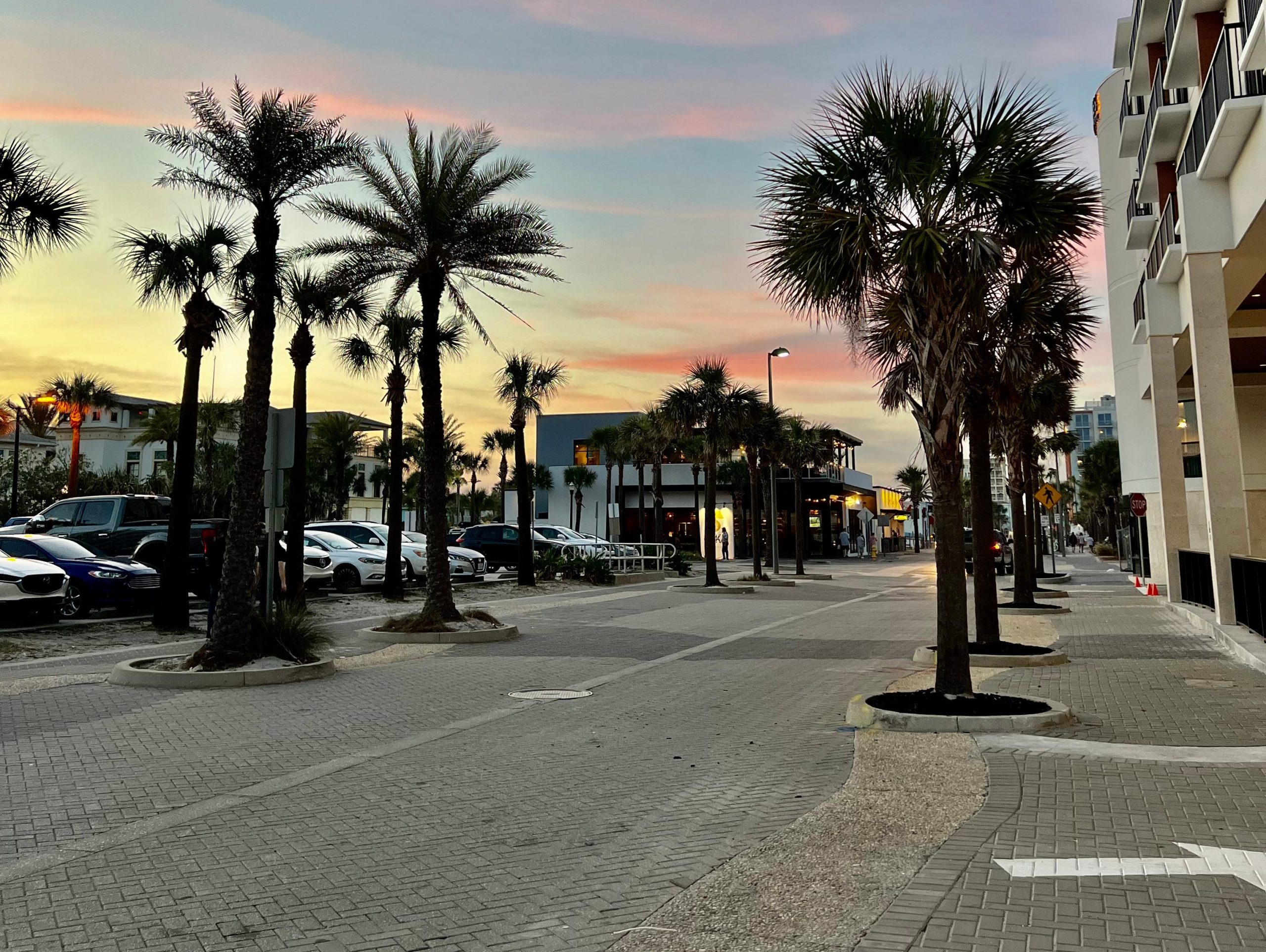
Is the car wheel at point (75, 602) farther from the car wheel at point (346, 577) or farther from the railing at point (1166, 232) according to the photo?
the railing at point (1166, 232)

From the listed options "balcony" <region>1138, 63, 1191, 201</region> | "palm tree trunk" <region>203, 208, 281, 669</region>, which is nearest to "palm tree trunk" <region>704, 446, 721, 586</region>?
"balcony" <region>1138, 63, 1191, 201</region>

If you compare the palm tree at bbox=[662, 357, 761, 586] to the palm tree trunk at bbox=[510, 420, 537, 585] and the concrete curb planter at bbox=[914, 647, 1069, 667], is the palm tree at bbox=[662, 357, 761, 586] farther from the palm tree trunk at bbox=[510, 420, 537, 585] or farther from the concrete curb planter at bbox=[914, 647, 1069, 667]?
the concrete curb planter at bbox=[914, 647, 1069, 667]

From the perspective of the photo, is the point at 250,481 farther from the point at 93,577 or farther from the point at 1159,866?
the point at 1159,866

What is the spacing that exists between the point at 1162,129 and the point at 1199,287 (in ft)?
27.0

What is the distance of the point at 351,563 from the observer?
26.6 metres

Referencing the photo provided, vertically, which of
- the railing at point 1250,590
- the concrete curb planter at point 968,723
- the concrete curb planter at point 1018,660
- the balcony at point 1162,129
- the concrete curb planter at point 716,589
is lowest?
the concrete curb planter at point 968,723

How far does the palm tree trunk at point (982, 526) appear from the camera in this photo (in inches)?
513

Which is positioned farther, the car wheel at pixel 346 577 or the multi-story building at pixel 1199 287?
the car wheel at pixel 346 577

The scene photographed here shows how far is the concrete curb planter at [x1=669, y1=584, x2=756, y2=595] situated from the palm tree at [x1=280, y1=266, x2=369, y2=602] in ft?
38.6

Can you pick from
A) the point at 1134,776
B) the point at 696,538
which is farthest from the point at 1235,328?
the point at 696,538

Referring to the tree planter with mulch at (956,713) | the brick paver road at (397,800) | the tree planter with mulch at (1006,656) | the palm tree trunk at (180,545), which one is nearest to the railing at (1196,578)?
the tree planter with mulch at (1006,656)

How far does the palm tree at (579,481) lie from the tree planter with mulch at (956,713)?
6223cm

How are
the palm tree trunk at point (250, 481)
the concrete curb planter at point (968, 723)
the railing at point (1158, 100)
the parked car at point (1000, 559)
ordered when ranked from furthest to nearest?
the parked car at point (1000, 559)
the railing at point (1158, 100)
the palm tree trunk at point (250, 481)
the concrete curb planter at point (968, 723)

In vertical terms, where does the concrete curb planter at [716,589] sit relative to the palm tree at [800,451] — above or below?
below
